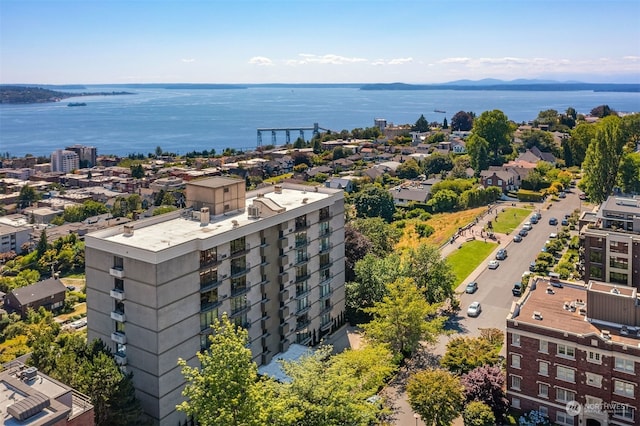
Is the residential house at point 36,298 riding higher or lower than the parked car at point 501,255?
lower

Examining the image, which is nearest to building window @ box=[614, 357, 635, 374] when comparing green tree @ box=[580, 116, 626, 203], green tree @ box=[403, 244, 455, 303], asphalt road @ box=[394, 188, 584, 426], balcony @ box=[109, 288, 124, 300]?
asphalt road @ box=[394, 188, 584, 426]

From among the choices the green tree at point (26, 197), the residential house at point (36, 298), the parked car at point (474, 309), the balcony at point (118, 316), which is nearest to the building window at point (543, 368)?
the parked car at point (474, 309)

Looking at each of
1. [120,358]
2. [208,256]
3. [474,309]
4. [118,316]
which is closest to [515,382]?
[474,309]

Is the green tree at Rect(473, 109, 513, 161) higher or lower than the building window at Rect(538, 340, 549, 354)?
higher

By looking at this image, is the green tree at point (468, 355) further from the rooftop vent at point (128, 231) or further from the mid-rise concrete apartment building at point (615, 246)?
the rooftop vent at point (128, 231)

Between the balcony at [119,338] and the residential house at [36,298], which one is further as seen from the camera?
the residential house at [36,298]

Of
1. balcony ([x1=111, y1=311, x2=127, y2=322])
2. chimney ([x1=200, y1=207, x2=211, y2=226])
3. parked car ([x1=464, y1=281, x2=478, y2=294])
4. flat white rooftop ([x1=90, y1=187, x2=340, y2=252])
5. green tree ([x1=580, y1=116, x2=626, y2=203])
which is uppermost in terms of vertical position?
green tree ([x1=580, y1=116, x2=626, y2=203])

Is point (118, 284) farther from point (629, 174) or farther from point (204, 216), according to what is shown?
point (629, 174)

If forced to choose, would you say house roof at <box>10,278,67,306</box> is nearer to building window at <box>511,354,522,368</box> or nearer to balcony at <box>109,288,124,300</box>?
balcony at <box>109,288,124,300</box>
